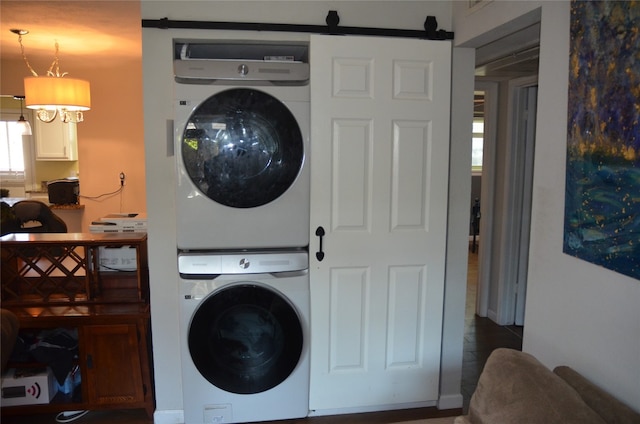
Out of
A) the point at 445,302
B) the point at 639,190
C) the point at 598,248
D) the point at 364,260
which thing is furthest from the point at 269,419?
the point at 639,190

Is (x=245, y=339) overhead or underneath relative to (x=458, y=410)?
overhead

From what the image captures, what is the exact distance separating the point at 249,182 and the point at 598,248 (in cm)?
146

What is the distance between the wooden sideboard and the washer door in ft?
1.19

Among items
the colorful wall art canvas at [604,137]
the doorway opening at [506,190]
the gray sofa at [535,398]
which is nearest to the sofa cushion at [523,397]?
the gray sofa at [535,398]

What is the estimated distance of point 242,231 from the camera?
231 cm

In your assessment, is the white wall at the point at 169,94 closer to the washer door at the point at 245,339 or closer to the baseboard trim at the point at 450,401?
the washer door at the point at 245,339

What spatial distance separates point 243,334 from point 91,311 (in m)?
0.82

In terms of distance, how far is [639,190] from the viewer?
126 cm

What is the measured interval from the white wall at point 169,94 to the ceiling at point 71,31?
83cm

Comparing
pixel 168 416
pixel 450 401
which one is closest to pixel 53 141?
pixel 168 416

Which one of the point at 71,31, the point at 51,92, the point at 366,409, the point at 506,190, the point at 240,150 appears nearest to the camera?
the point at 240,150

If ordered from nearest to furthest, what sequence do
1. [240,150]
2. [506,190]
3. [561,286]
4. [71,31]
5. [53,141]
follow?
[561,286] → [240,150] → [71,31] → [506,190] → [53,141]

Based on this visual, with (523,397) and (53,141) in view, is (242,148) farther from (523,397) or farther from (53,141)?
(53,141)

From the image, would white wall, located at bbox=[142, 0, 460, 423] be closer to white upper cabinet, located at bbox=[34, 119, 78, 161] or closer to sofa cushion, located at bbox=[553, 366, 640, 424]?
sofa cushion, located at bbox=[553, 366, 640, 424]
